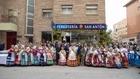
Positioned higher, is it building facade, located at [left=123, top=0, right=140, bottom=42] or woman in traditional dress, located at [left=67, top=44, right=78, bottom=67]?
building facade, located at [left=123, top=0, right=140, bottom=42]

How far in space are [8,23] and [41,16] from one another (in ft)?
15.1

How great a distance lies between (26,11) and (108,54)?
1547 cm

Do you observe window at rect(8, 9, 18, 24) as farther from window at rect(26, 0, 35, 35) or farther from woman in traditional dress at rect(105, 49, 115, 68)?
woman in traditional dress at rect(105, 49, 115, 68)

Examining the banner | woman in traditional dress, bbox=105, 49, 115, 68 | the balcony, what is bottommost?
woman in traditional dress, bbox=105, 49, 115, 68

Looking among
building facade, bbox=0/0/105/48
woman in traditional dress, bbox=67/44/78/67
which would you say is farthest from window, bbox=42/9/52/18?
woman in traditional dress, bbox=67/44/78/67

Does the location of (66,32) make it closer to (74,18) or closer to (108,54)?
(74,18)

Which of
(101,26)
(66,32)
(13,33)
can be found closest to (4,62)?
(66,32)

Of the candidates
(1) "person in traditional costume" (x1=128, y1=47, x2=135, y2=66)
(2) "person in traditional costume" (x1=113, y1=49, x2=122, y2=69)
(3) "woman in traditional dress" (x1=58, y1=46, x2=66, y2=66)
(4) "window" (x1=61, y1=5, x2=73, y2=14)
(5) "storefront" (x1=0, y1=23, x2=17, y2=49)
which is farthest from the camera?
(4) "window" (x1=61, y1=5, x2=73, y2=14)

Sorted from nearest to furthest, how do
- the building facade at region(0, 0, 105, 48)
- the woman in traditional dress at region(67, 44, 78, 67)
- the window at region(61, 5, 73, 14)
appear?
the woman in traditional dress at region(67, 44, 78, 67) → the building facade at region(0, 0, 105, 48) → the window at region(61, 5, 73, 14)

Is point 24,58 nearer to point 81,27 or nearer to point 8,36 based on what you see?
point 81,27

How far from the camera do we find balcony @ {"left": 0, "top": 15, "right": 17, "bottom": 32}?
24.2 meters

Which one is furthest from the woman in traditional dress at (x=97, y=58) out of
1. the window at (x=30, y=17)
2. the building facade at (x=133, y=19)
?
the building facade at (x=133, y=19)

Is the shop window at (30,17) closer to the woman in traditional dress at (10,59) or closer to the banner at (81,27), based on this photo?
the banner at (81,27)

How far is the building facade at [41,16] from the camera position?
2492 cm
